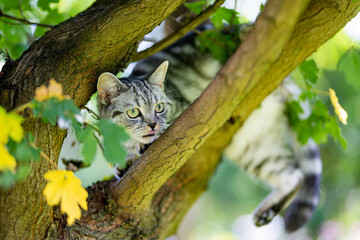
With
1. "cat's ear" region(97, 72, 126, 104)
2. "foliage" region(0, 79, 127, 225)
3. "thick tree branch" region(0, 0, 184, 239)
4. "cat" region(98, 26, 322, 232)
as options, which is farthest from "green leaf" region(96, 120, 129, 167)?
"cat" region(98, 26, 322, 232)

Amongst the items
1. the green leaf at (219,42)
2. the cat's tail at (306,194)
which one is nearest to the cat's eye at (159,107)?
the green leaf at (219,42)

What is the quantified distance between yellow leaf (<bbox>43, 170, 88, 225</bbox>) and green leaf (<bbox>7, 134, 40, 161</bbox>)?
0.40 ft

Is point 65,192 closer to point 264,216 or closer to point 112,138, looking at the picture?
point 112,138

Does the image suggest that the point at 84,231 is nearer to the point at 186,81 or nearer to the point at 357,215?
the point at 186,81

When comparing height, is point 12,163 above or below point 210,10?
below

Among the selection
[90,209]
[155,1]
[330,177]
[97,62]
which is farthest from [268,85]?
[330,177]

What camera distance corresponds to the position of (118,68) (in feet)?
7.26

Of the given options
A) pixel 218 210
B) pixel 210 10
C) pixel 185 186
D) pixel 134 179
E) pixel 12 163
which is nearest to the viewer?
pixel 12 163

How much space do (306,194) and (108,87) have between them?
1.87 m

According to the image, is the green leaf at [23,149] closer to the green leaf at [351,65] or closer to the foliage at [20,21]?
the foliage at [20,21]

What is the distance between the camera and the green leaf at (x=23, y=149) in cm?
127

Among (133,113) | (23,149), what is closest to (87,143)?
(23,149)

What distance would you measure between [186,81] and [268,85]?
1025 mm

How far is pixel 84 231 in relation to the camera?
208 cm
